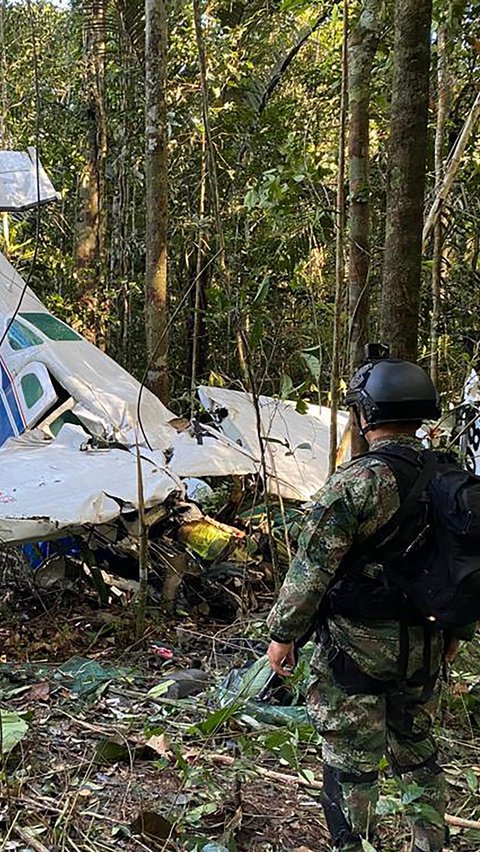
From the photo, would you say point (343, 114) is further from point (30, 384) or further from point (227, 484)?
point (30, 384)

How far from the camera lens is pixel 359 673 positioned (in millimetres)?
2443

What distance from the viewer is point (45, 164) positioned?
12602mm

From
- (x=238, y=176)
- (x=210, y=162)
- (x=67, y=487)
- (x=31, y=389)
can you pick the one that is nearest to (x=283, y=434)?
(x=31, y=389)

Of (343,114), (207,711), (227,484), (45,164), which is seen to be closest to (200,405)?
(227,484)

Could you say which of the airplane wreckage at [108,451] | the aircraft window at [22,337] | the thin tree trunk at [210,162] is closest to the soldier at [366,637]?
the airplane wreckage at [108,451]

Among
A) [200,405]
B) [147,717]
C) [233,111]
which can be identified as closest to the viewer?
[147,717]

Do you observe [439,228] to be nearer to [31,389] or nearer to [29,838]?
[31,389]

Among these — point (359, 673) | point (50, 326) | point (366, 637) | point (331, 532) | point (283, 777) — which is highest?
point (50, 326)

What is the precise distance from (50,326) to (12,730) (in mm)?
4858

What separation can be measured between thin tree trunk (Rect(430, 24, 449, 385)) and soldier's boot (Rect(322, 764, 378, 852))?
95.6 inches

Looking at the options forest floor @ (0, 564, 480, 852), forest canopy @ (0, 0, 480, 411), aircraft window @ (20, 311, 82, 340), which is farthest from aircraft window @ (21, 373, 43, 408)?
forest floor @ (0, 564, 480, 852)

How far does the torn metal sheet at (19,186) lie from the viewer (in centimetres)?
781

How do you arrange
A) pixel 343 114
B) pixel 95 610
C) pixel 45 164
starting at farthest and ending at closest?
pixel 45 164, pixel 95 610, pixel 343 114

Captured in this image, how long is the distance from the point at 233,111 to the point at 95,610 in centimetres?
718
